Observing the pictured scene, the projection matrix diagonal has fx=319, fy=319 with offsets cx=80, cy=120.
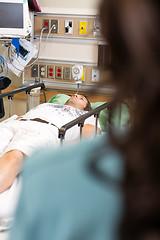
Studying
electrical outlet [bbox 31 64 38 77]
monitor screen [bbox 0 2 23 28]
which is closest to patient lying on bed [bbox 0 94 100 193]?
electrical outlet [bbox 31 64 38 77]

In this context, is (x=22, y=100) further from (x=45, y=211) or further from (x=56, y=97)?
(x=45, y=211)

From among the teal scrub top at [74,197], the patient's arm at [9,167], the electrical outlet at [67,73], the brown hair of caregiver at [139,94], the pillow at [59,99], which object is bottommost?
the patient's arm at [9,167]

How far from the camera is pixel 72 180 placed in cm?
47

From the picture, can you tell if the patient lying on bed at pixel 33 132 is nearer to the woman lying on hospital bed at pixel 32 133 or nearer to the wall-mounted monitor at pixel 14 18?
the woman lying on hospital bed at pixel 32 133

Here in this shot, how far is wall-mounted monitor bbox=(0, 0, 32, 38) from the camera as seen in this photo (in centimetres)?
356

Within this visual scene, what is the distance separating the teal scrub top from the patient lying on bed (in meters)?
1.70

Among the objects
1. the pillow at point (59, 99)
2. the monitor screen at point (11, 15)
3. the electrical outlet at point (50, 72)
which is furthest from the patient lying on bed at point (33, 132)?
the monitor screen at point (11, 15)

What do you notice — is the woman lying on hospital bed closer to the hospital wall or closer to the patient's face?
the patient's face

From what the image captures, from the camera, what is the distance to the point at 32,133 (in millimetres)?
2623

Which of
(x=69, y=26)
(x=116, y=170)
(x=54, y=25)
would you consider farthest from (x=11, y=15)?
(x=116, y=170)

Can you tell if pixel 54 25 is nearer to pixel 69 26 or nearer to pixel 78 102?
pixel 69 26

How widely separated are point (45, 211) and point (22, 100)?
150 inches

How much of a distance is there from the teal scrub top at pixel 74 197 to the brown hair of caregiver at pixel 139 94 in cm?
2

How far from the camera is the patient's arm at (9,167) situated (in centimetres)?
212
